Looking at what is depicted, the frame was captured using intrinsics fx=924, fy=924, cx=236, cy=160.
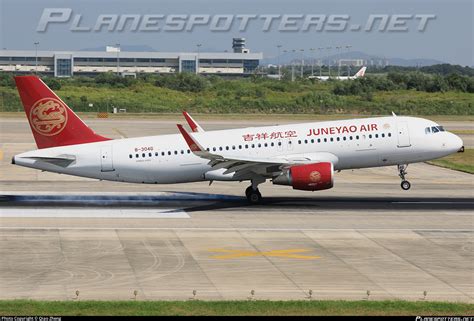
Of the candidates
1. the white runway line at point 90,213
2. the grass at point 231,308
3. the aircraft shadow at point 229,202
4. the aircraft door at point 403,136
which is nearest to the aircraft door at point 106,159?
the aircraft shadow at point 229,202

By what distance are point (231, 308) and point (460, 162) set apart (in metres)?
49.2

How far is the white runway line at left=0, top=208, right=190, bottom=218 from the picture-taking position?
1650 inches

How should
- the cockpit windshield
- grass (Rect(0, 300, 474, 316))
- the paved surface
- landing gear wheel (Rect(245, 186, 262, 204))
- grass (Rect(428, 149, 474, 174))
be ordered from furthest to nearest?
grass (Rect(428, 149, 474, 174)), the cockpit windshield, landing gear wheel (Rect(245, 186, 262, 204)), the paved surface, grass (Rect(0, 300, 474, 316))

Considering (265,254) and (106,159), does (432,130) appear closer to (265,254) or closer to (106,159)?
(106,159)

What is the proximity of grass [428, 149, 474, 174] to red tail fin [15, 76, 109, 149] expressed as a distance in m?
30.1

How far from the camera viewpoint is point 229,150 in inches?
1810

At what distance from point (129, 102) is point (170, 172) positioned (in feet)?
328

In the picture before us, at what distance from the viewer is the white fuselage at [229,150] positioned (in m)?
45.5

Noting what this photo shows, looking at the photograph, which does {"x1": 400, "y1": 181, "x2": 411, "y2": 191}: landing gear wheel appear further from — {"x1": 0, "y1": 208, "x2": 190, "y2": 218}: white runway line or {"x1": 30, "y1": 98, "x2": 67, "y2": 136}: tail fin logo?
{"x1": 30, "y1": 98, "x2": 67, "y2": 136}: tail fin logo

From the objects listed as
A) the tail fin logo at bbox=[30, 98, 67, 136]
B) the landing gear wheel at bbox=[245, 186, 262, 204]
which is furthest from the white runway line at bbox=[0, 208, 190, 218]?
the landing gear wheel at bbox=[245, 186, 262, 204]

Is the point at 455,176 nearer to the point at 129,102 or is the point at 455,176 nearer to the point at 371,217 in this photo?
the point at 371,217

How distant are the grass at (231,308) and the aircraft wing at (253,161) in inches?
686

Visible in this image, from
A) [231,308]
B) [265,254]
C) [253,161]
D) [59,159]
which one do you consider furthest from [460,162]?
[231,308]

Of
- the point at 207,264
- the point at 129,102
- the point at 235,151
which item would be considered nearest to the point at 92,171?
the point at 235,151
